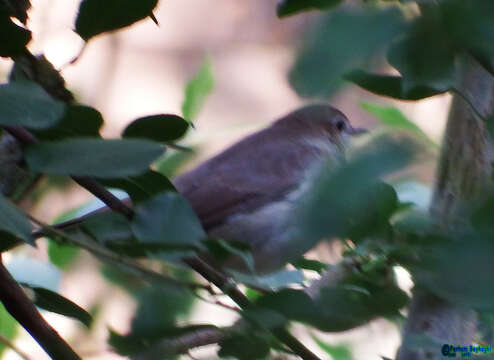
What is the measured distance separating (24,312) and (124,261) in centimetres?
23

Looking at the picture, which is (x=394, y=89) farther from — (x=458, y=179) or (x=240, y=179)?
(x=240, y=179)

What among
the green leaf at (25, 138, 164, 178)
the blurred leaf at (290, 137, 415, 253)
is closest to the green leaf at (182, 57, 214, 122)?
the green leaf at (25, 138, 164, 178)

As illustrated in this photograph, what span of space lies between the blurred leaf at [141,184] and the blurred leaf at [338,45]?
32 centimetres

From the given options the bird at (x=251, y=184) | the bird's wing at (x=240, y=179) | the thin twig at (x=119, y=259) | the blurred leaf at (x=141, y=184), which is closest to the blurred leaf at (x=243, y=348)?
the thin twig at (x=119, y=259)

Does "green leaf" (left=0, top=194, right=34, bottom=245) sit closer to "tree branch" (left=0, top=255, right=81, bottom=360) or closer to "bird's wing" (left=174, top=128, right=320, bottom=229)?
"tree branch" (left=0, top=255, right=81, bottom=360)

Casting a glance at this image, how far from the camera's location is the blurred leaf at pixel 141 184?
0.68 m

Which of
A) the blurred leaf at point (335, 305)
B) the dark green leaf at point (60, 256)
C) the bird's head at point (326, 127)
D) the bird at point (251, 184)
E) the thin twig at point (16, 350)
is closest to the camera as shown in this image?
the blurred leaf at point (335, 305)

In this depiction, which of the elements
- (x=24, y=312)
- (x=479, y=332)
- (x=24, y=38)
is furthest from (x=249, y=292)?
(x=24, y=38)

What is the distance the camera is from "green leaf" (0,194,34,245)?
22.7 inches

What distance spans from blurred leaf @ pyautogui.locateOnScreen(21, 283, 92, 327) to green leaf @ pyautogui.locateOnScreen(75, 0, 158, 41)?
0.83ft

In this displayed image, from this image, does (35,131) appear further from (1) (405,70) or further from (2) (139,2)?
(1) (405,70)

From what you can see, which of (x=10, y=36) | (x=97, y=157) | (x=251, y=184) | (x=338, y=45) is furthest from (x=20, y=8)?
(x=251, y=184)

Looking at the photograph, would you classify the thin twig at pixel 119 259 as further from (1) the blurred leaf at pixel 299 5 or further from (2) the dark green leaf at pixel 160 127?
(1) the blurred leaf at pixel 299 5

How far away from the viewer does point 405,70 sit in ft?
1.32
